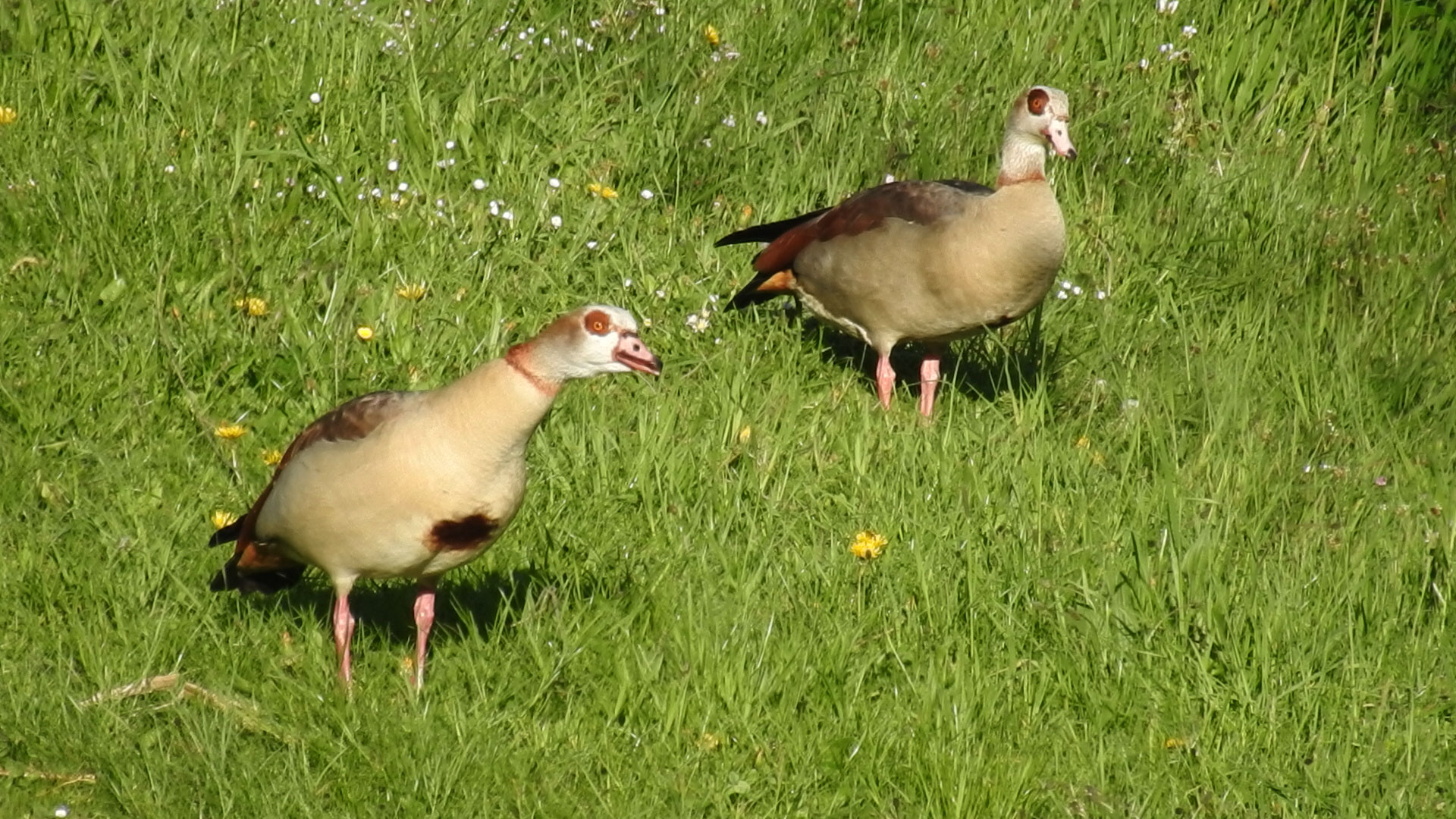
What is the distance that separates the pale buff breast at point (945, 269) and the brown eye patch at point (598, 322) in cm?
252

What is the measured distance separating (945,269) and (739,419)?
1065mm

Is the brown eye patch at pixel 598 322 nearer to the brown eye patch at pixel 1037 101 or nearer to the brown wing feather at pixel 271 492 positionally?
the brown wing feather at pixel 271 492

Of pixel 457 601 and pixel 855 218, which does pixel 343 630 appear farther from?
pixel 855 218

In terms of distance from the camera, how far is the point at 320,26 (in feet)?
25.7

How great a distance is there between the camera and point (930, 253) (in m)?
Answer: 7.12

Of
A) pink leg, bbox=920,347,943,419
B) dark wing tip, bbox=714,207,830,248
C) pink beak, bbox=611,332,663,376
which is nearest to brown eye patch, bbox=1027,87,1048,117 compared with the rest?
dark wing tip, bbox=714,207,830,248

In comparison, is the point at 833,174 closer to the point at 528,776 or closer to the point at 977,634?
the point at 977,634

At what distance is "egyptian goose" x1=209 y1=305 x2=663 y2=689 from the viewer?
480cm

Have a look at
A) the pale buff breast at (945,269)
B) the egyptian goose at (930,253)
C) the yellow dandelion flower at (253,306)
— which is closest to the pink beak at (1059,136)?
the egyptian goose at (930,253)

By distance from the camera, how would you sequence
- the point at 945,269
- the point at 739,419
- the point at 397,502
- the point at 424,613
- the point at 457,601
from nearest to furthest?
the point at 397,502 → the point at 424,613 → the point at 457,601 → the point at 739,419 → the point at 945,269

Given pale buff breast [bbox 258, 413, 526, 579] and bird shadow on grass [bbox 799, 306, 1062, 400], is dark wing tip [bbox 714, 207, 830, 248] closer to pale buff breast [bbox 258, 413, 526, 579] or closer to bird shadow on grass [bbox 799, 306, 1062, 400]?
bird shadow on grass [bbox 799, 306, 1062, 400]

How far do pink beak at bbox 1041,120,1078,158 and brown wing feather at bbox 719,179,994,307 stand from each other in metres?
0.31

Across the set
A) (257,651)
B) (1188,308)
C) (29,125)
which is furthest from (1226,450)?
(29,125)

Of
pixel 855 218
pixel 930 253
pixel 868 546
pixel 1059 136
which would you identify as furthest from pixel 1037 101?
pixel 868 546
